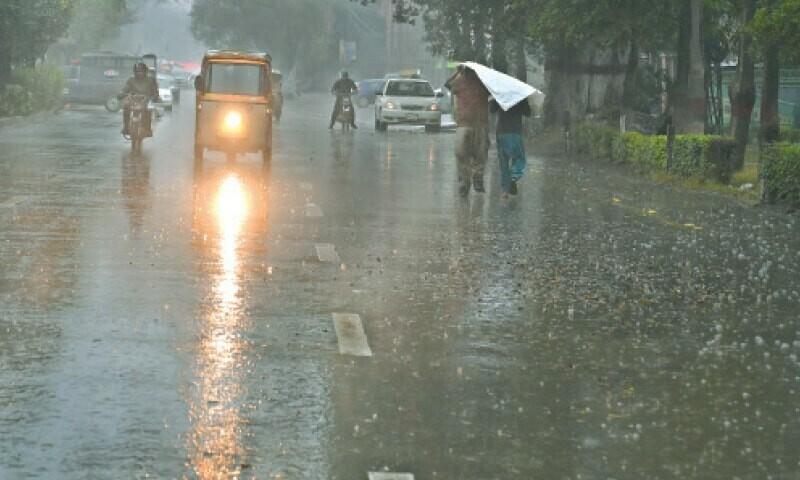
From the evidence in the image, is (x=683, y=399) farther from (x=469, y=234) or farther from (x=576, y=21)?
(x=576, y=21)

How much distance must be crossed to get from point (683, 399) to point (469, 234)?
8400mm

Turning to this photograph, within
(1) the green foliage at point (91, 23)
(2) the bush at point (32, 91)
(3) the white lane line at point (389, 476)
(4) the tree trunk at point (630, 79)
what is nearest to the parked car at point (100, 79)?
(2) the bush at point (32, 91)

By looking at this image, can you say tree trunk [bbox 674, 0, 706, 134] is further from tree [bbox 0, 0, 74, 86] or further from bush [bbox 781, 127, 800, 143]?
tree [bbox 0, 0, 74, 86]

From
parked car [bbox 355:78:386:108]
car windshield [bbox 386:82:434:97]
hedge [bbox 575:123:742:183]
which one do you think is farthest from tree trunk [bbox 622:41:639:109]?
parked car [bbox 355:78:386:108]

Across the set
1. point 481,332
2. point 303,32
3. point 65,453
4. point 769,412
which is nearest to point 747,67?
point 481,332

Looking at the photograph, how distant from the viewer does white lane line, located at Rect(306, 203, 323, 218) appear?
1817 centimetres

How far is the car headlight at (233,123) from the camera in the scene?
27625 mm

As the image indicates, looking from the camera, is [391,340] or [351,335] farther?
[351,335]

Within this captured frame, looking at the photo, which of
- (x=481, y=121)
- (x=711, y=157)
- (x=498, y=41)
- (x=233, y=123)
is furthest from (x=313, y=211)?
(x=498, y=41)

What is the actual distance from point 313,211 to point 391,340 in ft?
29.6

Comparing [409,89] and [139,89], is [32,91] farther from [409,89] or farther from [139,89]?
[139,89]

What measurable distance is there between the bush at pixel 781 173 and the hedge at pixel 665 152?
10.7 ft

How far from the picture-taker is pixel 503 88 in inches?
864

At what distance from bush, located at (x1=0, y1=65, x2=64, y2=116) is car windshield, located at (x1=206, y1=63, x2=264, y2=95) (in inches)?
753
